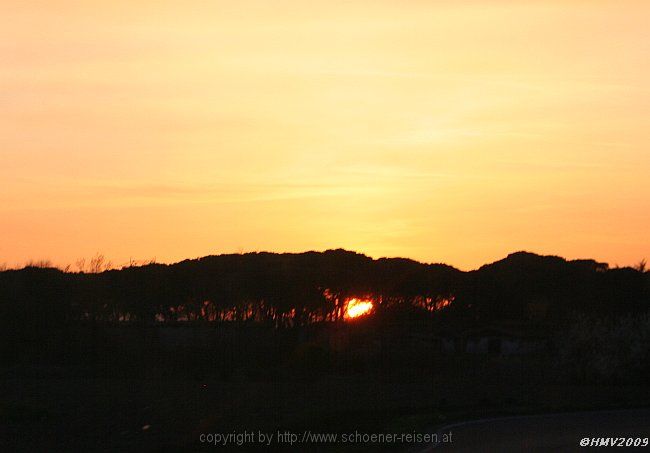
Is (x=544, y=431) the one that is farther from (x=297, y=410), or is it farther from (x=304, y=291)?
(x=304, y=291)

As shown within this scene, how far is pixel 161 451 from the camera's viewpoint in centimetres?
2847

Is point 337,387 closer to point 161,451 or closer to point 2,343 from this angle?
point 161,451

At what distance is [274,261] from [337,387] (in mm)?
21820

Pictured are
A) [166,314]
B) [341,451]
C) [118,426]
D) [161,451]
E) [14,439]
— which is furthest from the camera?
[166,314]

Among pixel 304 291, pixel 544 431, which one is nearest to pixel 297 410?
pixel 544 431

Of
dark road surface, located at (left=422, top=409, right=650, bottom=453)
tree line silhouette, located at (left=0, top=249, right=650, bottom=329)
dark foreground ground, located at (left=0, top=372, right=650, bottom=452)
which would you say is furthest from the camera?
tree line silhouette, located at (left=0, top=249, right=650, bottom=329)

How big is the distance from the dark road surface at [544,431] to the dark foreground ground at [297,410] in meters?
0.04

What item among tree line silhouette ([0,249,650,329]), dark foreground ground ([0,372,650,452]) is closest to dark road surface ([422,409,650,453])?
dark foreground ground ([0,372,650,452])

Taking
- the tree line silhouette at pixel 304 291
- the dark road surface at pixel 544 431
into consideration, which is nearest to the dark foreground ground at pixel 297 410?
the dark road surface at pixel 544 431

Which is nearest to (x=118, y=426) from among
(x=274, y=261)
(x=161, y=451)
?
(x=161, y=451)

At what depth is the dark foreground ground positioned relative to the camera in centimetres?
2632

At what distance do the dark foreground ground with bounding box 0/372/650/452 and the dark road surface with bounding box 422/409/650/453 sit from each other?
42 millimetres

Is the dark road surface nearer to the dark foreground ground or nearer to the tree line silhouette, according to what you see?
the dark foreground ground

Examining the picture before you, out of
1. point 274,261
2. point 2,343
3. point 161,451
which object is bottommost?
point 161,451
